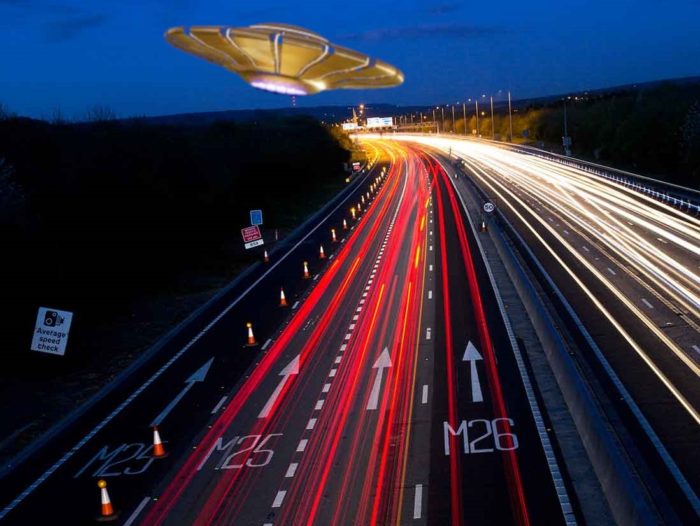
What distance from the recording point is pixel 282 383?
60.6ft

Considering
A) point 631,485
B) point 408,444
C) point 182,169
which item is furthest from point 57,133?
point 631,485

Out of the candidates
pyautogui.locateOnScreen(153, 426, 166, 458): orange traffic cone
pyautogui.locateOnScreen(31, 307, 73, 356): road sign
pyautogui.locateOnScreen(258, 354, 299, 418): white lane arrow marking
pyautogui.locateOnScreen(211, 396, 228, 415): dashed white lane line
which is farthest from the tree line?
pyautogui.locateOnScreen(153, 426, 166, 458): orange traffic cone

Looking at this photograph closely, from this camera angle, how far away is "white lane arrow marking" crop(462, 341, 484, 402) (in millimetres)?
16364

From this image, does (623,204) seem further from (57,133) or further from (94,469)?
(94,469)

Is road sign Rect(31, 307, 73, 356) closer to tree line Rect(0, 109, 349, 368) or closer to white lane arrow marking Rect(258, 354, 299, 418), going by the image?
→ white lane arrow marking Rect(258, 354, 299, 418)

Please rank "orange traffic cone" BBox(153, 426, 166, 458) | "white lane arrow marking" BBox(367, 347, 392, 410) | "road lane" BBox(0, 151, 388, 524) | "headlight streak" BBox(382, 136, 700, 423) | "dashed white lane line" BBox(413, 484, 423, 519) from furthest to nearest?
"headlight streak" BBox(382, 136, 700, 423)
"white lane arrow marking" BBox(367, 347, 392, 410)
"orange traffic cone" BBox(153, 426, 166, 458)
"road lane" BBox(0, 151, 388, 524)
"dashed white lane line" BBox(413, 484, 423, 519)

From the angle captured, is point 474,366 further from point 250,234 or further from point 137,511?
point 250,234

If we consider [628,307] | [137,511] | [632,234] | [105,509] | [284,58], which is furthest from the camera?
[632,234]

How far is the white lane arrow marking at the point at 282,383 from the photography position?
653 inches

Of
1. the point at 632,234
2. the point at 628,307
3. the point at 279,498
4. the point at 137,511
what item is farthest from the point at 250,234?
the point at 279,498

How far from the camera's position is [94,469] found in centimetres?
1433

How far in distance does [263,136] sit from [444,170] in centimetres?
2217

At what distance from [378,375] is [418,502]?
6929 millimetres

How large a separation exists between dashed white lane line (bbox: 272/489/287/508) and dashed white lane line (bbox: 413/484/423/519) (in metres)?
2.09
